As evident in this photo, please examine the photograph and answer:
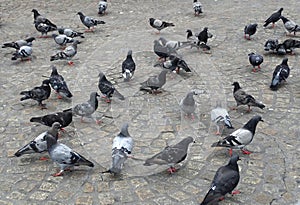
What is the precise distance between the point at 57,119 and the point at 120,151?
5.38 feet

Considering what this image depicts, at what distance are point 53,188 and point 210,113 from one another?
3267 mm

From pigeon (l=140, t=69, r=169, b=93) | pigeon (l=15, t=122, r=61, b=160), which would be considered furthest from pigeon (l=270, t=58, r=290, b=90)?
pigeon (l=15, t=122, r=61, b=160)

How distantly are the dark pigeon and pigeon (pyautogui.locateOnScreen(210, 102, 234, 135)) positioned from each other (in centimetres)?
250

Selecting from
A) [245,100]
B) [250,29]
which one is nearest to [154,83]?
[245,100]

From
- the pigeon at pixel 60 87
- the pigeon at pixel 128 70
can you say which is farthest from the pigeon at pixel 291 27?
the pigeon at pixel 60 87

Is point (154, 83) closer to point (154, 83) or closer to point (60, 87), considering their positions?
point (154, 83)

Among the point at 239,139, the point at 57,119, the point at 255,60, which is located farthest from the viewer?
the point at 255,60

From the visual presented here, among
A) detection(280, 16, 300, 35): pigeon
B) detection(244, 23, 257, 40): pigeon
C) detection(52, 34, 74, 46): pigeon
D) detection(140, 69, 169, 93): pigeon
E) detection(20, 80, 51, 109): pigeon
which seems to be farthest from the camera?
detection(280, 16, 300, 35): pigeon

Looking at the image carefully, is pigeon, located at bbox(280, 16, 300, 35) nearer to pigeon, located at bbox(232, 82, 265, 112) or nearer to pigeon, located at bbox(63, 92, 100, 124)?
pigeon, located at bbox(232, 82, 265, 112)

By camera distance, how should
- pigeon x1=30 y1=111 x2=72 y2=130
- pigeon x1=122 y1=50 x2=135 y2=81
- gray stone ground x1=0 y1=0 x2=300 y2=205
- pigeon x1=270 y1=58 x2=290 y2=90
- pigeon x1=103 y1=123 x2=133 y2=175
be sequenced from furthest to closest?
1. pigeon x1=122 y1=50 x2=135 y2=81
2. pigeon x1=270 y1=58 x2=290 y2=90
3. pigeon x1=30 y1=111 x2=72 y2=130
4. pigeon x1=103 y1=123 x2=133 y2=175
5. gray stone ground x1=0 y1=0 x2=300 y2=205

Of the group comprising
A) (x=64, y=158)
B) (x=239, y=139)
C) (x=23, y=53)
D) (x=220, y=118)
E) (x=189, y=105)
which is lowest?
(x=64, y=158)

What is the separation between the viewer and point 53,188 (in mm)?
6195

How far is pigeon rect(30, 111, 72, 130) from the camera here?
7.48 metres

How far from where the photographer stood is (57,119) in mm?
7469
